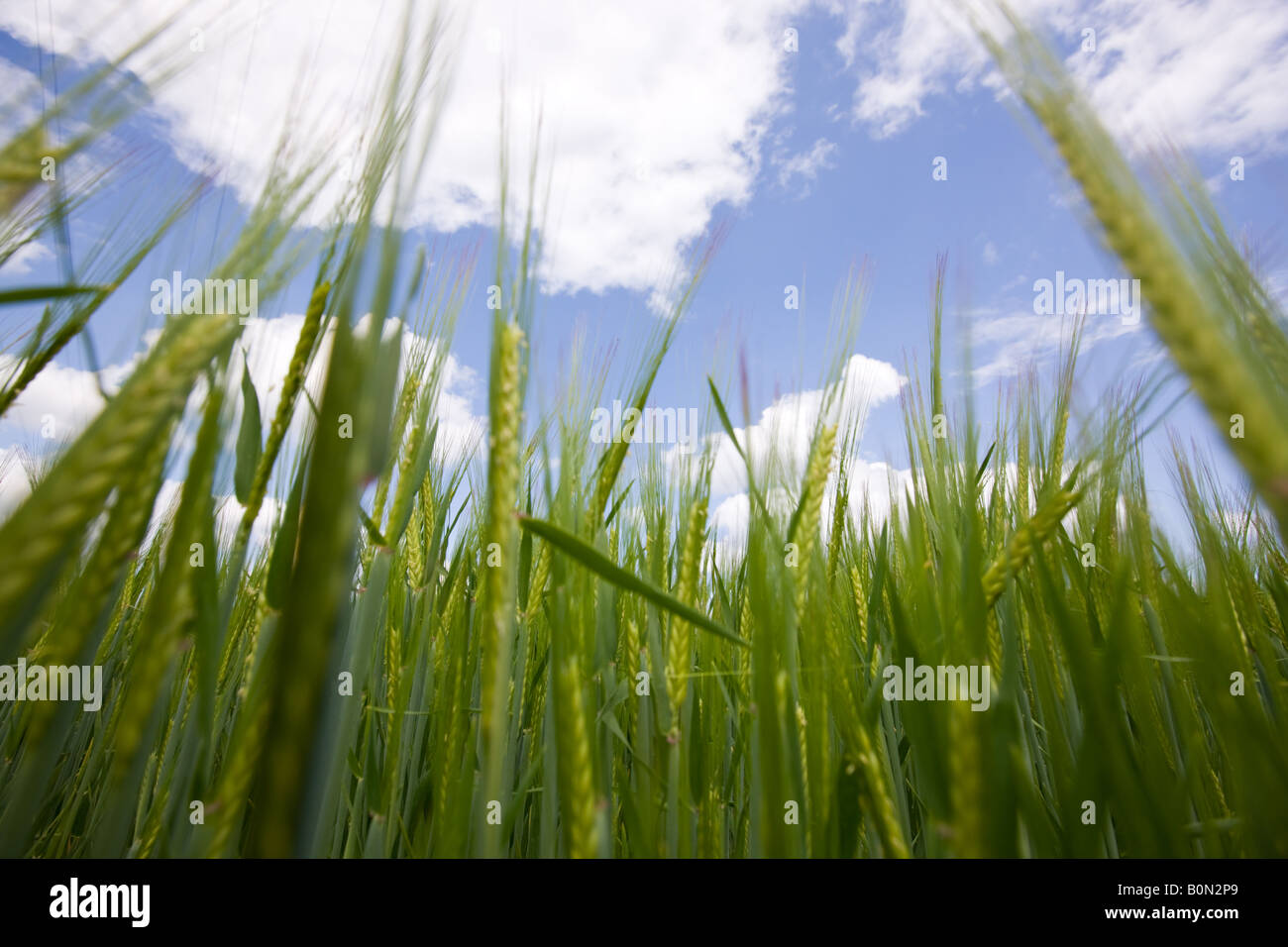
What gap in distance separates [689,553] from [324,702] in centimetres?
72

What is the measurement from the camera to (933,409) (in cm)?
150

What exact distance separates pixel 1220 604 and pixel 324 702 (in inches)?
49.0

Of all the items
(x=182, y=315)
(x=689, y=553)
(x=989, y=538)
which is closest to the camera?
(x=182, y=315)

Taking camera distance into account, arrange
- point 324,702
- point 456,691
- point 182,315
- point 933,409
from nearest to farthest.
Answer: point 324,702 → point 182,315 → point 456,691 → point 933,409

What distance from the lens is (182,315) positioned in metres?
0.73

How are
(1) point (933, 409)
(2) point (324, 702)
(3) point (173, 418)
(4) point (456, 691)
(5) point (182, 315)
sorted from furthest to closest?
(1) point (933, 409) → (4) point (456, 691) → (5) point (182, 315) → (3) point (173, 418) → (2) point (324, 702)

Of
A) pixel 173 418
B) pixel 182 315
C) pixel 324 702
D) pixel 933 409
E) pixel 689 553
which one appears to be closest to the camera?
pixel 324 702

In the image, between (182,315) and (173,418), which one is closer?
(173,418)
